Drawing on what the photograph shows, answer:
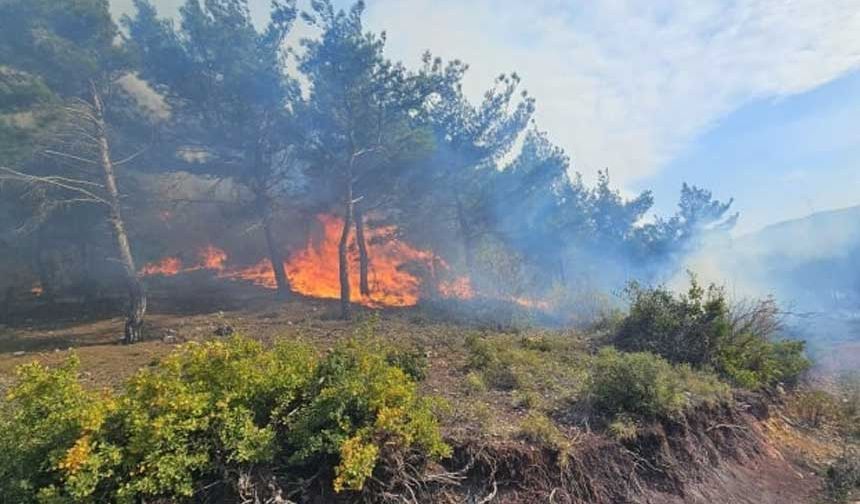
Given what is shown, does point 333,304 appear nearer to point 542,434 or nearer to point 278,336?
point 278,336

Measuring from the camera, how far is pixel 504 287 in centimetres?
2817

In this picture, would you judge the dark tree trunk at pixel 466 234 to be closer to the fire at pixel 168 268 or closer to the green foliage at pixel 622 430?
the fire at pixel 168 268

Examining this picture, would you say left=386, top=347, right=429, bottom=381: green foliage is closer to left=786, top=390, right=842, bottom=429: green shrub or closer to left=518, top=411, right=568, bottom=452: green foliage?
left=518, top=411, right=568, bottom=452: green foliage

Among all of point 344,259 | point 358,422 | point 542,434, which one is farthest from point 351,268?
point 358,422

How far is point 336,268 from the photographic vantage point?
29.6 metres

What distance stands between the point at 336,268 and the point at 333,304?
251 inches

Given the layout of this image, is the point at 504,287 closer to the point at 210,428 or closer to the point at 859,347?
the point at 859,347

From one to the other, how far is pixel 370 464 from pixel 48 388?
351 cm

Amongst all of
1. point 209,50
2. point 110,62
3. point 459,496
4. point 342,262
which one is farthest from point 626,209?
point 459,496

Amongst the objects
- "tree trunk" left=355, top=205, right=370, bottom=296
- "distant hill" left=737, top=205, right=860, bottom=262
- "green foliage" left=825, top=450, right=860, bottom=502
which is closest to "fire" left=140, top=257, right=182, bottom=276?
"tree trunk" left=355, top=205, right=370, bottom=296

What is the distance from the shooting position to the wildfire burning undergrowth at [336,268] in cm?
2781

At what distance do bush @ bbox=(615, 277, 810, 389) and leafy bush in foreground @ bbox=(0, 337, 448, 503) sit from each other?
892cm

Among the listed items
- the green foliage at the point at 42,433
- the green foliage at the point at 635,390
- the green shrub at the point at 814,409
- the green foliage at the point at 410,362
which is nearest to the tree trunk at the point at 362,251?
the green foliage at the point at 410,362

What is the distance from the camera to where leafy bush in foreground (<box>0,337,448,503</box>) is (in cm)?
496
